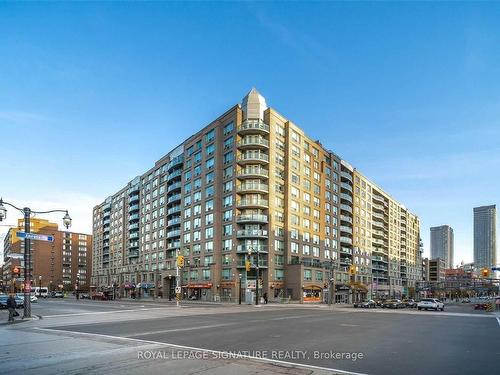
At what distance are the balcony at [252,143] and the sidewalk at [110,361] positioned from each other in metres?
64.8

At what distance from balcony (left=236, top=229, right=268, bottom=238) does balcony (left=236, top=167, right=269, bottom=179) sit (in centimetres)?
975

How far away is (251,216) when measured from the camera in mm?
77625

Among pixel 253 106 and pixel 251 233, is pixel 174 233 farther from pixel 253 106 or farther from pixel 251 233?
pixel 253 106

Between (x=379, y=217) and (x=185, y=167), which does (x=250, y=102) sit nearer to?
(x=185, y=167)

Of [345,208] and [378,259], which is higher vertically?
[345,208]

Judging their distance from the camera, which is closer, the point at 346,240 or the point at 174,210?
the point at 174,210

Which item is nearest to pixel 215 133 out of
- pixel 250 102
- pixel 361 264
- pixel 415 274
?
pixel 250 102

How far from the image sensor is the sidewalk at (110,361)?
10802 mm

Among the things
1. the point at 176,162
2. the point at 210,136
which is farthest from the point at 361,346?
the point at 176,162

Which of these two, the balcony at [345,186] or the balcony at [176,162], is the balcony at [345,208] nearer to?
the balcony at [345,186]

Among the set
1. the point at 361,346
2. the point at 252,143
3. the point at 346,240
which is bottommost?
the point at 346,240

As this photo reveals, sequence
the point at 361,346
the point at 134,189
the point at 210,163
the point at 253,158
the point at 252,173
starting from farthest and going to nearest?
the point at 134,189
the point at 210,163
the point at 253,158
the point at 252,173
the point at 361,346

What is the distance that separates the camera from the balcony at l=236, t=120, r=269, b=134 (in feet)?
262

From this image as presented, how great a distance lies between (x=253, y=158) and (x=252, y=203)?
8.16 metres
